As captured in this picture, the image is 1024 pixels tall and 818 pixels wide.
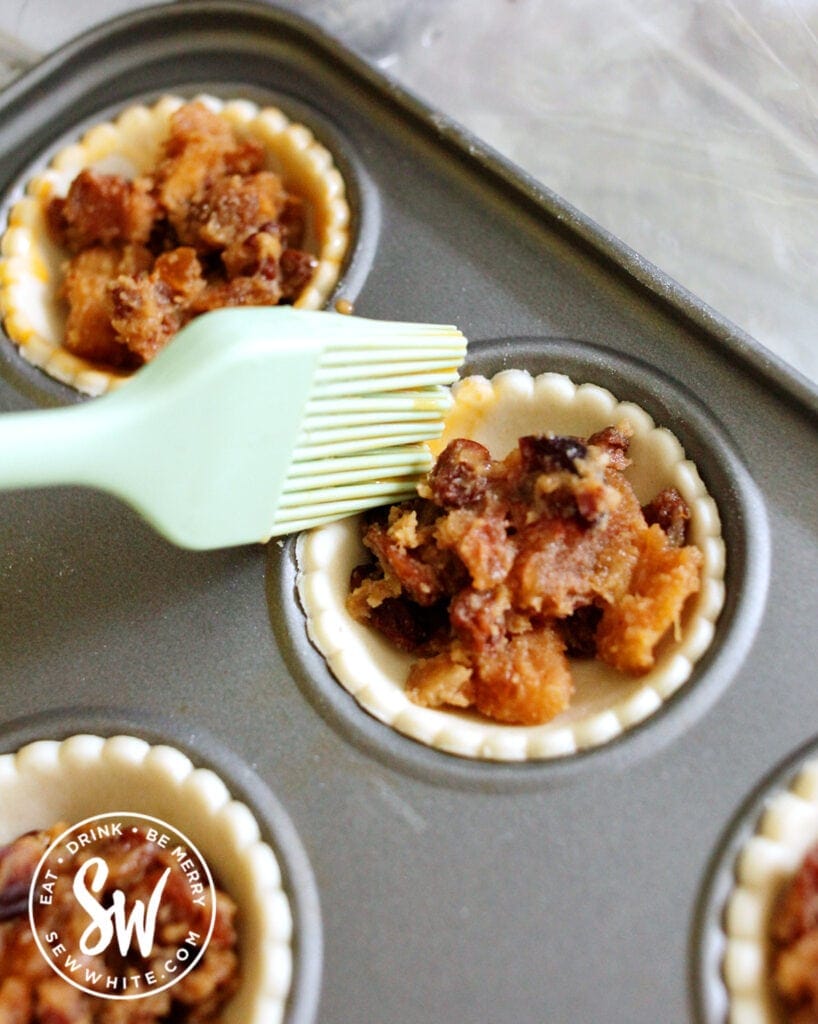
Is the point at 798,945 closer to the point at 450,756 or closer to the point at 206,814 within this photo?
the point at 450,756

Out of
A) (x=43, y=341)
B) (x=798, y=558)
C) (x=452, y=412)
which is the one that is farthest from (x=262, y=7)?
(x=798, y=558)

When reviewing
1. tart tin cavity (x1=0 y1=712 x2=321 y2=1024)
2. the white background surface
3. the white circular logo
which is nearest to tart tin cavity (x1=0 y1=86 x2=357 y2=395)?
the white background surface

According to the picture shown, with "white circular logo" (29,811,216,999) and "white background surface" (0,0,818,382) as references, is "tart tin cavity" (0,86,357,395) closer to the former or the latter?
"white background surface" (0,0,818,382)

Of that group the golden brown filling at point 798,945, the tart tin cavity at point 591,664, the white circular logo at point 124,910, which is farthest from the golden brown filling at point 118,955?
the golden brown filling at point 798,945

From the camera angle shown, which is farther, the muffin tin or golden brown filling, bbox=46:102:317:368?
golden brown filling, bbox=46:102:317:368

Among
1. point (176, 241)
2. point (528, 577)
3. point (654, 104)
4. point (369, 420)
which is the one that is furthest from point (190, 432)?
point (654, 104)
